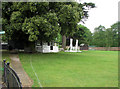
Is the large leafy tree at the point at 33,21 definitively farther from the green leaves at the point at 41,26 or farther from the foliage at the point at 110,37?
the foliage at the point at 110,37

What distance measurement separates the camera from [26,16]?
16.7m

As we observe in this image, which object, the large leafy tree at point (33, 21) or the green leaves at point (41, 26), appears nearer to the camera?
the green leaves at point (41, 26)

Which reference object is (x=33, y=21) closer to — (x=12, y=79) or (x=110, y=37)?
(x=12, y=79)

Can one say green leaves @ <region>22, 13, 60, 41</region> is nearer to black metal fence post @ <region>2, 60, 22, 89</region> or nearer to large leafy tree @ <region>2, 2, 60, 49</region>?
large leafy tree @ <region>2, 2, 60, 49</region>

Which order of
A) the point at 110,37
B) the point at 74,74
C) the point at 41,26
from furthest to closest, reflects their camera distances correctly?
1. the point at 110,37
2. the point at 41,26
3. the point at 74,74

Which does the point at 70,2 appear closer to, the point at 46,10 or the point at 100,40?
the point at 46,10

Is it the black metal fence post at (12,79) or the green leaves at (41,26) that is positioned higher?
the green leaves at (41,26)

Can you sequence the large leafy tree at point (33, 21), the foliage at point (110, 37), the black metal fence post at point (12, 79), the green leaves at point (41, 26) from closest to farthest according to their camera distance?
1. the black metal fence post at point (12, 79)
2. the green leaves at point (41, 26)
3. the large leafy tree at point (33, 21)
4. the foliage at point (110, 37)

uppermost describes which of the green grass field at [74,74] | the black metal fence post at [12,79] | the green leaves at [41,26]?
the green leaves at [41,26]

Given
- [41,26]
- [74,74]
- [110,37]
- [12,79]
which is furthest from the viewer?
[110,37]

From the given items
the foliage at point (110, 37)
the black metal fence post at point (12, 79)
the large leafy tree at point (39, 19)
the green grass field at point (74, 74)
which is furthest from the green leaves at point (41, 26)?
the foliage at point (110, 37)

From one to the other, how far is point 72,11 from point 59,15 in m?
1.42

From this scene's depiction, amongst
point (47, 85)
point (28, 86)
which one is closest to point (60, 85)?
point (47, 85)

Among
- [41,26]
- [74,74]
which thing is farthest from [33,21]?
[74,74]
